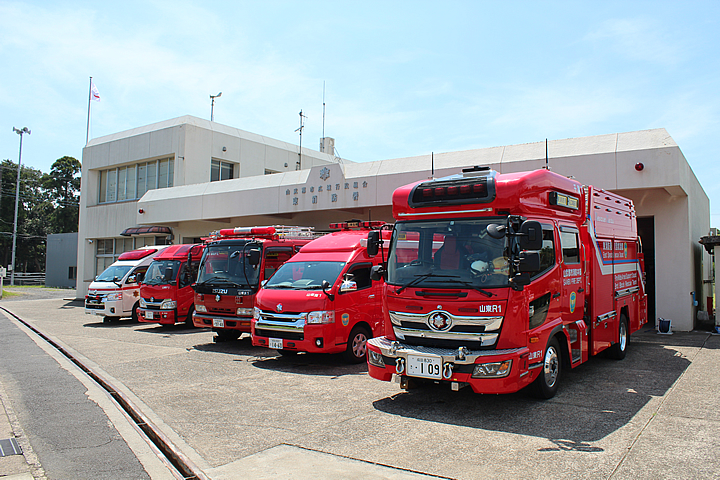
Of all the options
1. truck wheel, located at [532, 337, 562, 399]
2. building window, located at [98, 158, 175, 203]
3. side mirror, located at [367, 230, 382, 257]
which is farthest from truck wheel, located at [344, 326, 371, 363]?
building window, located at [98, 158, 175, 203]

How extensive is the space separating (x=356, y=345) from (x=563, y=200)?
471 cm

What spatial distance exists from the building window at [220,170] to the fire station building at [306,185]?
0.06m

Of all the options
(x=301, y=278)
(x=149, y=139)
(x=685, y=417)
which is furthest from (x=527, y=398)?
(x=149, y=139)

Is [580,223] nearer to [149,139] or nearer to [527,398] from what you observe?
[527,398]

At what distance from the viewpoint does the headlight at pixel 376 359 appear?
22.1 ft

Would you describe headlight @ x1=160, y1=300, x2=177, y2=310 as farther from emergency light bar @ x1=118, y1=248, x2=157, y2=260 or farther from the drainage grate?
the drainage grate

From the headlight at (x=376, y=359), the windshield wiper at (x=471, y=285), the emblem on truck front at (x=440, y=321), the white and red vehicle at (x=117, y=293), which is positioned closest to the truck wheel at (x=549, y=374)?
the windshield wiper at (x=471, y=285)

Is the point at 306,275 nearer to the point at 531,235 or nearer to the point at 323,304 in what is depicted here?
the point at 323,304

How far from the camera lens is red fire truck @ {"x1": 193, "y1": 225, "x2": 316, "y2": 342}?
473 inches

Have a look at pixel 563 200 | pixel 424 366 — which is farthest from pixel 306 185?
pixel 424 366

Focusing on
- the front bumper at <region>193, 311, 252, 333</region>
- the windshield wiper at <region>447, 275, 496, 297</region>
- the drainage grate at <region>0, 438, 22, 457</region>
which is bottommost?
the drainage grate at <region>0, 438, 22, 457</region>

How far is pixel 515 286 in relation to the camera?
6035 millimetres

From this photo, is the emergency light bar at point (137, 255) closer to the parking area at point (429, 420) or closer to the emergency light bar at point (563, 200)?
the parking area at point (429, 420)

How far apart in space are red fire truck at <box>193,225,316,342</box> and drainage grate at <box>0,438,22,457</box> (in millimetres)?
6246
